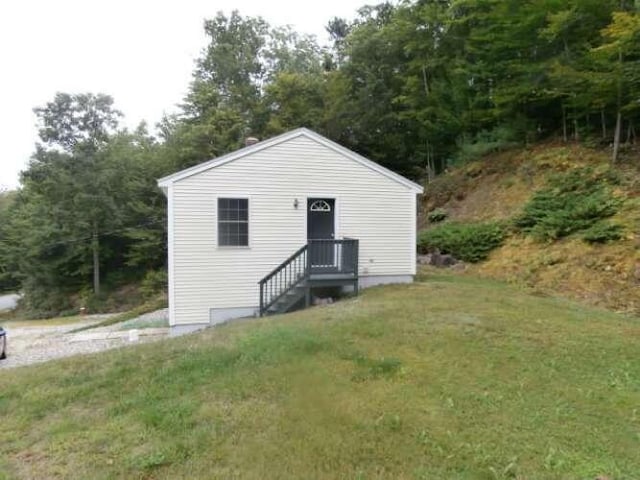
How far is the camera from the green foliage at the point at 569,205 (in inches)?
Answer: 444

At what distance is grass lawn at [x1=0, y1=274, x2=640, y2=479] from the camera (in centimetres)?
323

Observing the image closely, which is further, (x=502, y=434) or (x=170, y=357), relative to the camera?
(x=170, y=357)

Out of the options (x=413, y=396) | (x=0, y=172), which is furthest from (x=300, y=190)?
(x=0, y=172)

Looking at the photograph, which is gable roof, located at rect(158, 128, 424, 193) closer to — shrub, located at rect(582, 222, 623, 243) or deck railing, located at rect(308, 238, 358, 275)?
deck railing, located at rect(308, 238, 358, 275)

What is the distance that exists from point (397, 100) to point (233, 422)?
18369 millimetres

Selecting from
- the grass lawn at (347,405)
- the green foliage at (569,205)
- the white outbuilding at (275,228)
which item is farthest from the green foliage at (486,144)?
the grass lawn at (347,405)

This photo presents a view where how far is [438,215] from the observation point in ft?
54.7

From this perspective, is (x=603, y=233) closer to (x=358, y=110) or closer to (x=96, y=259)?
(x=358, y=110)

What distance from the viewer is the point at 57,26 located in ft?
43.7

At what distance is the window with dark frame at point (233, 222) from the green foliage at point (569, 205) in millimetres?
7820

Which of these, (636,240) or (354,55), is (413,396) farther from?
(354,55)

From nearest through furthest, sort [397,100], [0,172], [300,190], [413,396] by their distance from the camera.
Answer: [413,396] → [300,190] → [397,100] → [0,172]

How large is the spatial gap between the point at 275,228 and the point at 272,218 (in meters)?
0.25

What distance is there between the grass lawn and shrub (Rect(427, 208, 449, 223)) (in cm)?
989
